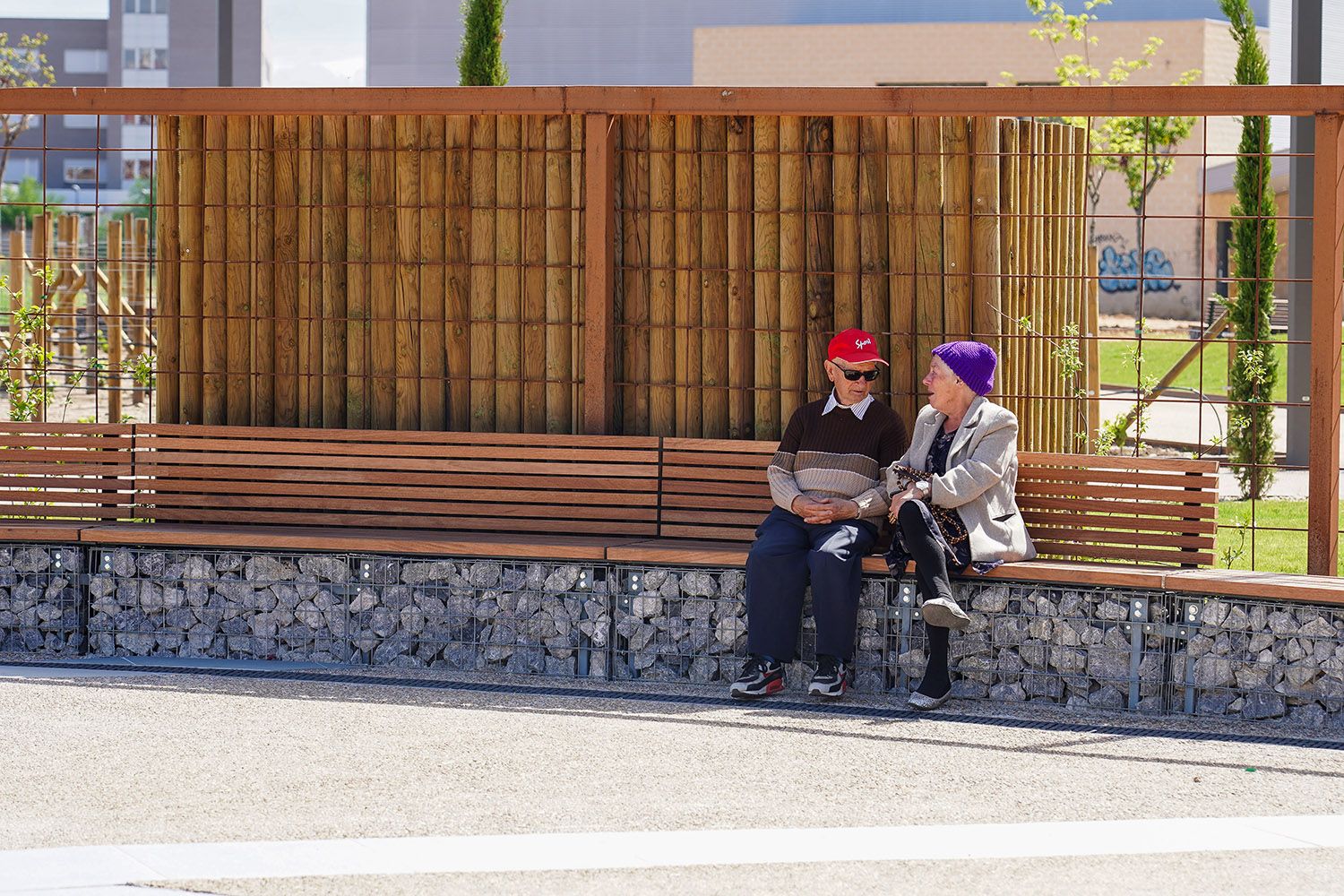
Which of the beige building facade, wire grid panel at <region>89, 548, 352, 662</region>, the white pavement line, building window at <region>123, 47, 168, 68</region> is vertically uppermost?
building window at <region>123, 47, 168, 68</region>

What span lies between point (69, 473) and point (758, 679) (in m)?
3.24

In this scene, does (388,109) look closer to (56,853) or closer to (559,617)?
(559,617)

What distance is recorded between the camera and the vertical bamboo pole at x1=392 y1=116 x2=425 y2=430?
307 inches

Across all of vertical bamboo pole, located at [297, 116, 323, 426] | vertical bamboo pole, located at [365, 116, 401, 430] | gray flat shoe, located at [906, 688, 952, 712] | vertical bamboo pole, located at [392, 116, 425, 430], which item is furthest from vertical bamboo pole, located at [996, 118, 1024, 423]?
vertical bamboo pole, located at [297, 116, 323, 426]

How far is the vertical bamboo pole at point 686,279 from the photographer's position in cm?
762

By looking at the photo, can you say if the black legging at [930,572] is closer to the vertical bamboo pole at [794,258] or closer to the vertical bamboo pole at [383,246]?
the vertical bamboo pole at [794,258]

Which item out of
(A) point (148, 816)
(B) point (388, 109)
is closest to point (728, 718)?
(A) point (148, 816)

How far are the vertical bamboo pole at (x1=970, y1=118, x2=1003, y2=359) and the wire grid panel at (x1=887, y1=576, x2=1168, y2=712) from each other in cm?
130

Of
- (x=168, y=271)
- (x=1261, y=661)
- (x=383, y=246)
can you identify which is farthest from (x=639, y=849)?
(x=168, y=271)

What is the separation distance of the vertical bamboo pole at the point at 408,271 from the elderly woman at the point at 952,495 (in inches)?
92.1

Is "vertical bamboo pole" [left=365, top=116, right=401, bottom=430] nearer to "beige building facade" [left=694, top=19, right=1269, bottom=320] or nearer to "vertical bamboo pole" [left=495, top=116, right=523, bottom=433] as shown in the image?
"vertical bamboo pole" [left=495, top=116, right=523, bottom=433]

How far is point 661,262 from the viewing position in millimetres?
7656

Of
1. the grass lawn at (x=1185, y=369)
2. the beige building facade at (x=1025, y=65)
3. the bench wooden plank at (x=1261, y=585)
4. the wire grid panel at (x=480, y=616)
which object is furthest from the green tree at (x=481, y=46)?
the beige building facade at (x=1025, y=65)

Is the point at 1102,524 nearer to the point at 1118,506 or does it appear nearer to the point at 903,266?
the point at 1118,506
